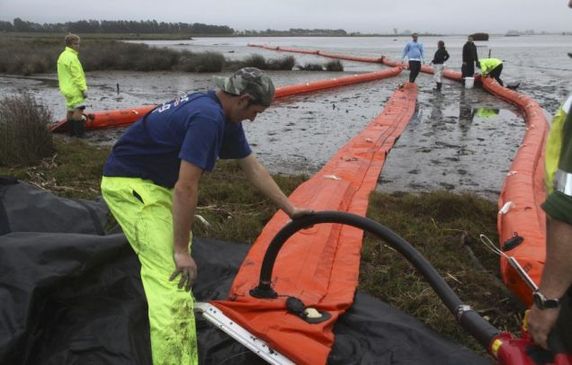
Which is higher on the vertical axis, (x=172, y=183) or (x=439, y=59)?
(x=439, y=59)

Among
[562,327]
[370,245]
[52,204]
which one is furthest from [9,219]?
[562,327]

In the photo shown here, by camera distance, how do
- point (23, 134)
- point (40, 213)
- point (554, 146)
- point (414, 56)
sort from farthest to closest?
point (414, 56)
point (23, 134)
point (40, 213)
point (554, 146)

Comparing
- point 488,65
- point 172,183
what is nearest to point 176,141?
point 172,183

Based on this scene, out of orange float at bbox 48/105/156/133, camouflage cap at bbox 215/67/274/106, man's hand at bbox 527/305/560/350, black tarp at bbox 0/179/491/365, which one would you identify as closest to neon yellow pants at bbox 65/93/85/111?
orange float at bbox 48/105/156/133

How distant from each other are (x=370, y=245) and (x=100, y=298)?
2.11 meters

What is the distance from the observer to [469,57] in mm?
17141

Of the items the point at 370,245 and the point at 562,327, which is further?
the point at 370,245

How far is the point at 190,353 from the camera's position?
8.29ft

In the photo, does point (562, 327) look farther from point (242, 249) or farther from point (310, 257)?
point (242, 249)

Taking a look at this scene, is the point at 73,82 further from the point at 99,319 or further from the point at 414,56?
the point at 414,56

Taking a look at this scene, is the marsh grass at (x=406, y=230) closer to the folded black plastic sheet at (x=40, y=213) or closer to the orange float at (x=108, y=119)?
the folded black plastic sheet at (x=40, y=213)

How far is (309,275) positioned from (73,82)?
7.00 meters

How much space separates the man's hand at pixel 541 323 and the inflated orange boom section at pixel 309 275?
112 centimetres

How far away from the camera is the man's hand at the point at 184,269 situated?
2467mm
